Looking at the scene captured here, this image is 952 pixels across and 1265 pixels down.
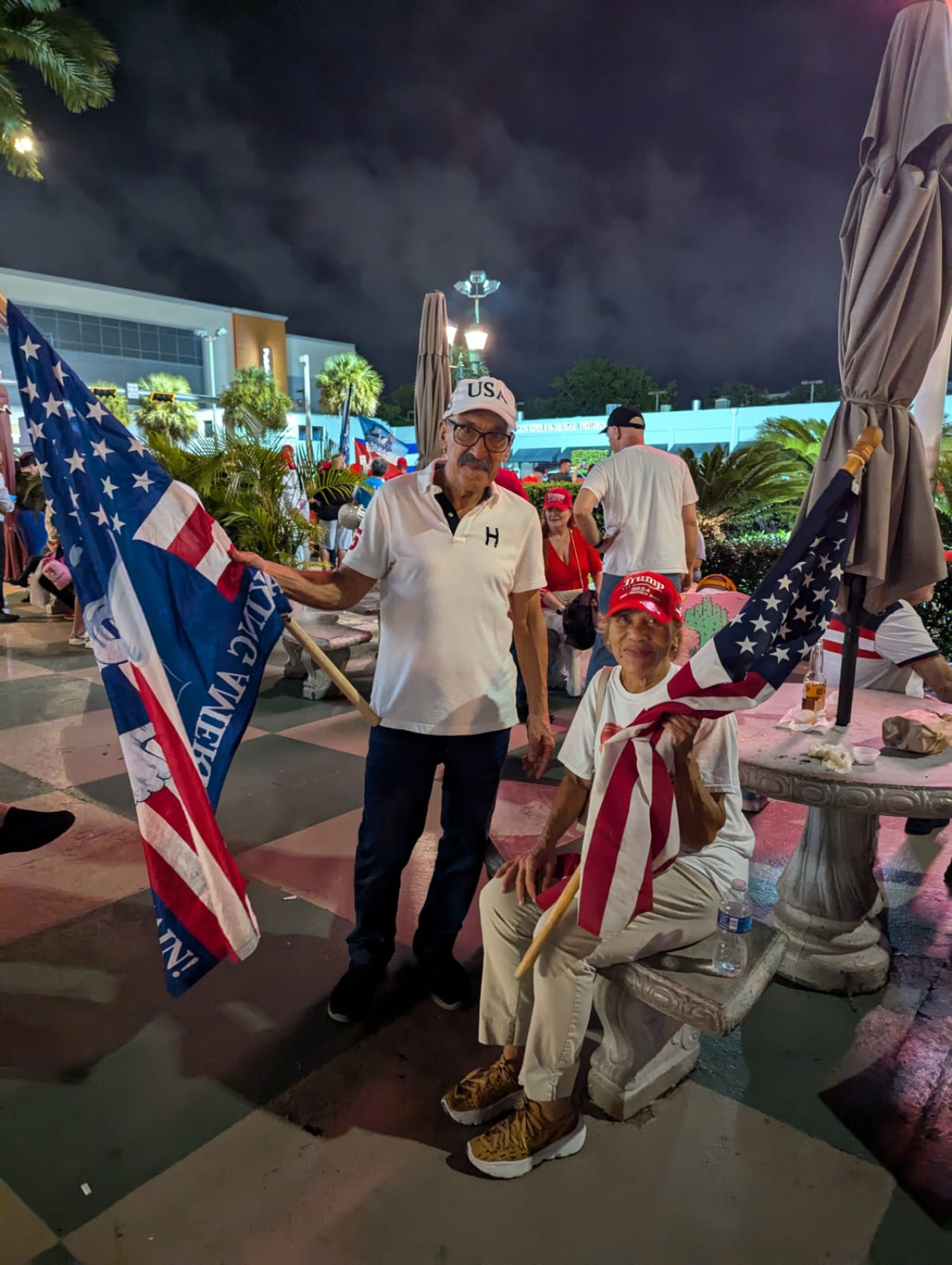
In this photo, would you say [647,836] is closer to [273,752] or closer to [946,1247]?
[946,1247]

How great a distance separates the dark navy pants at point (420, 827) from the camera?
106 inches

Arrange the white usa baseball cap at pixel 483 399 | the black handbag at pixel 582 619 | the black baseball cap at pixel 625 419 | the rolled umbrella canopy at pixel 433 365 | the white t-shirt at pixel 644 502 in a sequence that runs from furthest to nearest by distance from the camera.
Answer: the rolled umbrella canopy at pixel 433 365
the black handbag at pixel 582 619
the black baseball cap at pixel 625 419
the white t-shirt at pixel 644 502
the white usa baseball cap at pixel 483 399

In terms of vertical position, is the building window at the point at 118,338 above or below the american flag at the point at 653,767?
above

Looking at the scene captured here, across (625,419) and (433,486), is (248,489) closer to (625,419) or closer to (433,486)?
(625,419)

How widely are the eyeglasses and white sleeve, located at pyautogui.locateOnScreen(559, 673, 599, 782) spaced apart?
87 centimetres

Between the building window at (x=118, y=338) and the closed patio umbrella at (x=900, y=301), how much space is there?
177 ft

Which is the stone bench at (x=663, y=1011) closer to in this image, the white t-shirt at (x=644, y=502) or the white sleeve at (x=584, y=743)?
the white sleeve at (x=584, y=743)

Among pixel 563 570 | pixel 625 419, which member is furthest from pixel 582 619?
pixel 625 419

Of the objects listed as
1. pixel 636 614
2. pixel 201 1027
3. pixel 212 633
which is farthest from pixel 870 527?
pixel 201 1027

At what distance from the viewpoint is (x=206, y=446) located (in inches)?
393

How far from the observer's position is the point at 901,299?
290 centimetres

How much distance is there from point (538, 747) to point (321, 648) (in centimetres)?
428

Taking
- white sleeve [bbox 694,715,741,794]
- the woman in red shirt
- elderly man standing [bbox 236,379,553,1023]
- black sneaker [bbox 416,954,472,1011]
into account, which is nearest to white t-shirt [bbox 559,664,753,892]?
white sleeve [bbox 694,715,741,794]

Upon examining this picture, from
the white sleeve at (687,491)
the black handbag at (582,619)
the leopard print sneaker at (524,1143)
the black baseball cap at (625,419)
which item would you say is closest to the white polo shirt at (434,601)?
the leopard print sneaker at (524,1143)
